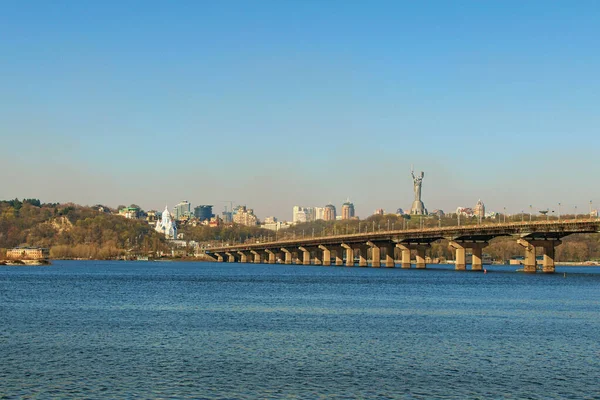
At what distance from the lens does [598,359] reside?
135 feet

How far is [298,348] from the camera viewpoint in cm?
4359

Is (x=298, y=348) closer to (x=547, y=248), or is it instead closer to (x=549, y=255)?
(x=547, y=248)

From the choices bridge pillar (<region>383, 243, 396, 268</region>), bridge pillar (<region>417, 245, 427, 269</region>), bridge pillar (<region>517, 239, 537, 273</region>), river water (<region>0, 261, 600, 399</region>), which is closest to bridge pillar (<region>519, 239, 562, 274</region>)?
bridge pillar (<region>517, 239, 537, 273</region>)

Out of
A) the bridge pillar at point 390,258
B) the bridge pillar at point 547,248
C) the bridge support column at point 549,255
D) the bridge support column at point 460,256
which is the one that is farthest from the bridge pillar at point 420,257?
the bridge pillar at point 547,248

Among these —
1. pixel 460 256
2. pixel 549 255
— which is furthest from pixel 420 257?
pixel 549 255

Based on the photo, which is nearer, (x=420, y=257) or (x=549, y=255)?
(x=549, y=255)

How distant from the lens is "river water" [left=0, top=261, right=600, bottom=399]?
3347 centimetres

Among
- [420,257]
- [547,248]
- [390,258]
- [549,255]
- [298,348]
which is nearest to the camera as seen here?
[298,348]

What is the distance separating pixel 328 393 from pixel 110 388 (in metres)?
7.84

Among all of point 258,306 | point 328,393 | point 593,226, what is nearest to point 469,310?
point 258,306

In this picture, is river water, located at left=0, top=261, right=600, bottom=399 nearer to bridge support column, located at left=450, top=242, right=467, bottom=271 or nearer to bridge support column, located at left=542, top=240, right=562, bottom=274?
bridge support column, located at left=542, top=240, right=562, bottom=274

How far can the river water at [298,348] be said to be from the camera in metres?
33.5

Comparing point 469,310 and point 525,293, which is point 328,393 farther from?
point 525,293

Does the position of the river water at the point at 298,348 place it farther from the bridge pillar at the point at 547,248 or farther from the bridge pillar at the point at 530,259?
the bridge pillar at the point at 530,259
